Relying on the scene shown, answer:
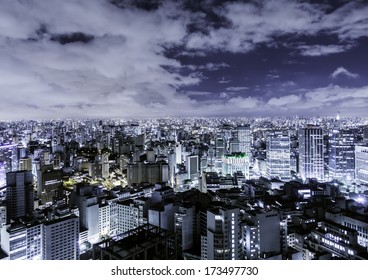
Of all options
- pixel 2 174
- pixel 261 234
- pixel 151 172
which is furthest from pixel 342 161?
pixel 2 174

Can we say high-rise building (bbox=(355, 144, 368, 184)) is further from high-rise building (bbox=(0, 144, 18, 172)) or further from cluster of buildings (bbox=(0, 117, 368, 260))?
high-rise building (bbox=(0, 144, 18, 172))

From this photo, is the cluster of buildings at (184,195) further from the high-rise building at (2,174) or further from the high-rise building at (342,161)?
the high-rise building at (2,174)

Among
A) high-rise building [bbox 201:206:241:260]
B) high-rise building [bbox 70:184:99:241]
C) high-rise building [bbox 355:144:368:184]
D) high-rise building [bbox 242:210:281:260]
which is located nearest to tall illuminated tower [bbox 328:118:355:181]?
high-rise building [bbox 355:144:368:184]

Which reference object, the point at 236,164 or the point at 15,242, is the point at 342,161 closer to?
the point at 236,164

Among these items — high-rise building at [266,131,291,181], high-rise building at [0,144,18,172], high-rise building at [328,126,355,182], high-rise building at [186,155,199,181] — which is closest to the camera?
high-rise building at [0,144,18,172]

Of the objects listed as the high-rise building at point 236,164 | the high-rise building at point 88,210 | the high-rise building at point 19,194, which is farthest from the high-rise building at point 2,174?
the high-rise building at point 236,164
